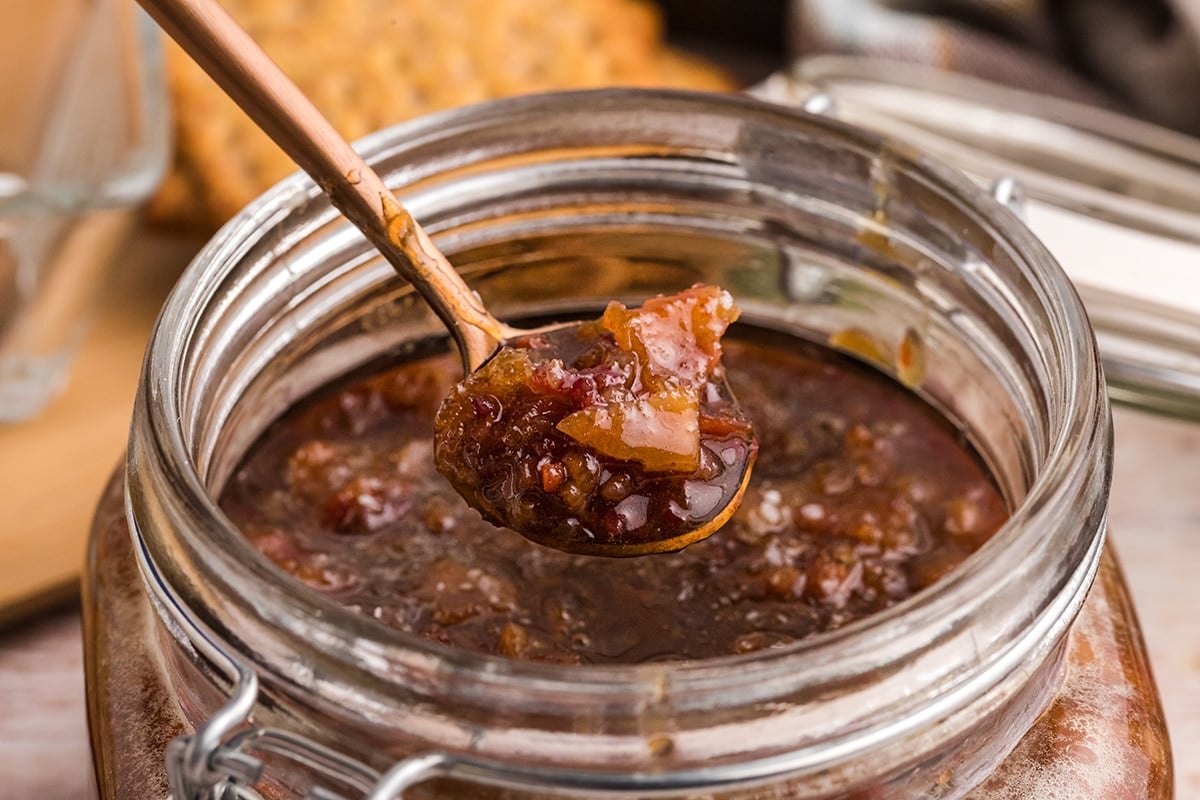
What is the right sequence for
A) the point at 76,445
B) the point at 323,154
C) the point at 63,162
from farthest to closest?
1. the point at 63,162
2. the point at 76,445
3. the point at 323,154

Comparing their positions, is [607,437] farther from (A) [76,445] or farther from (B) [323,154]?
(A) [76,445]

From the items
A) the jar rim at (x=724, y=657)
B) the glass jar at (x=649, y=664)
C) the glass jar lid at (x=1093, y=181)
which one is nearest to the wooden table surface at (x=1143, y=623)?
the glass jar lid at (x=1093, y=181)

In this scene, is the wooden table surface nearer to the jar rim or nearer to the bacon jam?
the bacon jam

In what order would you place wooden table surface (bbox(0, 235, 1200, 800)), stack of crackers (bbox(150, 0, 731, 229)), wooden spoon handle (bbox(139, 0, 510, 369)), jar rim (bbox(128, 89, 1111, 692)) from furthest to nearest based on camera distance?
stack of crackers (bbox(150, 0, 731, 229)), wooden table surface (bbox(0, 235, 1200, 800)), wooden spoon handle (bbox(139, 0, 510, 369)), jar rim (bbox(128, 89, 1111, 692))

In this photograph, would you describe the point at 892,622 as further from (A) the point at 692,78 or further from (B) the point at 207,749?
(A) the point at 692,78

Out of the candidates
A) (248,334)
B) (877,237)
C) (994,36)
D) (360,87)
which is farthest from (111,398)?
(994,36)

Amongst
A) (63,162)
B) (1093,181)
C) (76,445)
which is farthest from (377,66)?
(1093,181)

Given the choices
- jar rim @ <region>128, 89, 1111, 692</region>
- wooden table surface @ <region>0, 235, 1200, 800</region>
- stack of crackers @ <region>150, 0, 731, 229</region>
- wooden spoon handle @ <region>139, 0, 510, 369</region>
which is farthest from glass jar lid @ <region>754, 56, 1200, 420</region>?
wooden spoon handle @ <region>139, 0, 510, 369</region>

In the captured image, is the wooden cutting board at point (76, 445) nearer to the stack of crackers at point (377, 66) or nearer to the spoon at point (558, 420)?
the stack of crackers at point (377, 66)
